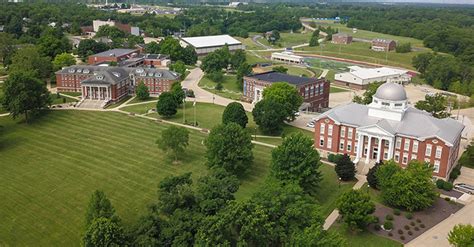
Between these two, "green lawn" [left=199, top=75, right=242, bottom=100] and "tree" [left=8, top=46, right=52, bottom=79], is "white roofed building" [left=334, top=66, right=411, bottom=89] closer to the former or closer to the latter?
"green lawn" [left=199, top=75, right=242, bottom=100]

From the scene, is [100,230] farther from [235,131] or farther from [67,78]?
[67,78]

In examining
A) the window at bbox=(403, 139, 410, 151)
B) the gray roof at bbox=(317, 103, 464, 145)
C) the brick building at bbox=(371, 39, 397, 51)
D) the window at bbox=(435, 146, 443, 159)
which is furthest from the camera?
the brick building at bbox=(371, 39, 397, 51)

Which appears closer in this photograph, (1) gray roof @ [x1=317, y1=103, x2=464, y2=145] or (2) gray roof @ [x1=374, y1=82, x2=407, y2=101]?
(1) gray roof @ [x1=317, y1=103, x2=464, y2=145]

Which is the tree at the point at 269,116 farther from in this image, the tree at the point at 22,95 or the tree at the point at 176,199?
the tree at the point at 22,95

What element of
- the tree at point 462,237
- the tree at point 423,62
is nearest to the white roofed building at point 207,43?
the tree at point 423,62

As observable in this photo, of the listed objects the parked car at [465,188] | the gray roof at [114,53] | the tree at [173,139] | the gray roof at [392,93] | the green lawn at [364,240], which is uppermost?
the gray roof at [392,93]

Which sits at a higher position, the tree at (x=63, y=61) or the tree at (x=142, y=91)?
the tree at (x=63, y=61)

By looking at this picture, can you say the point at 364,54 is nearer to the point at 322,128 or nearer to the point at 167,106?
the point at 167,106

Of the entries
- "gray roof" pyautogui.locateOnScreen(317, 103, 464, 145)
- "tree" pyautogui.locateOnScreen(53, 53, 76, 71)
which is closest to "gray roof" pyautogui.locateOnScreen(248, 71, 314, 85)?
"gray roof" pyautogui.locateOnScreen(317, 103, 464, 145)
